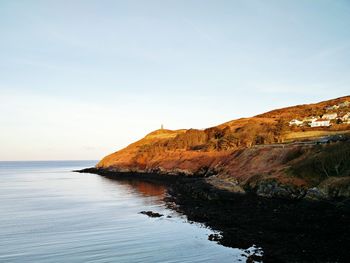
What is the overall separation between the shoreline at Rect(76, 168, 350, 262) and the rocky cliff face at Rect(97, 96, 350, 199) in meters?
2.43

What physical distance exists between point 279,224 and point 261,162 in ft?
93.7

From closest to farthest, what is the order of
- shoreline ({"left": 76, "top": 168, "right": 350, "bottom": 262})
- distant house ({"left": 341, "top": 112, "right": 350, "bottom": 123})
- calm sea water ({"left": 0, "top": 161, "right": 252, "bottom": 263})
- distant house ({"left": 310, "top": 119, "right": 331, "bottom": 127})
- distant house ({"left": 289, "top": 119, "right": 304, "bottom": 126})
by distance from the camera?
1. shoreline ({"left": 76, "top": 168, "right": 350, "bottom": 262})
2. calm sea water ({"left": 0, "top": 161, "right": 252, "bottom": 263})
3. distant house ({"left": 341, "top": 112, "right": 350, "bottom": 123})
4. distant house ({"left": 310, "top": 119, "right": 331, "bottom": 127})
5. distant house ({"left": 289, "top": 119, "right": 304, "bottom": 126})

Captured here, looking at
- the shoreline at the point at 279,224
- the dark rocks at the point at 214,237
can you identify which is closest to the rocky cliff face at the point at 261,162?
the shoreline at the point at 279,224

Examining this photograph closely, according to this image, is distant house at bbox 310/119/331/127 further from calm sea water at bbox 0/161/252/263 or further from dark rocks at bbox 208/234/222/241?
dark rocks at bbox 208/234/222/241

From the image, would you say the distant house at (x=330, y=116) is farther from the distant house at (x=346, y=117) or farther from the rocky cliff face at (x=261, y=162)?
the rocky cliff face at (x=261, y=162)

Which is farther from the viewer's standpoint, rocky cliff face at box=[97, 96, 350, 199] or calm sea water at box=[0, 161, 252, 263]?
rocky cliff face at box=[97, 96, 350, 199]

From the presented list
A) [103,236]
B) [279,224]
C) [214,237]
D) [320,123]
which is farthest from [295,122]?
[103,236]

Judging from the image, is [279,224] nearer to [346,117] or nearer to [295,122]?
[346,117]

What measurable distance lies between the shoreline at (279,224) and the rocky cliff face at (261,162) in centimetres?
243

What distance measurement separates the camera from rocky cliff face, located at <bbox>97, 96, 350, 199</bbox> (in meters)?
38.8

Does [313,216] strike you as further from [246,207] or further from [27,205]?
[27,205]

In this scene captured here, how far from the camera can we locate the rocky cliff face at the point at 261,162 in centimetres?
3881

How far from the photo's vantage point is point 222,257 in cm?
2298

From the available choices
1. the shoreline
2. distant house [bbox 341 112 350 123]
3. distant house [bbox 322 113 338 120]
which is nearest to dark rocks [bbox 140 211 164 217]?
the shoreline
